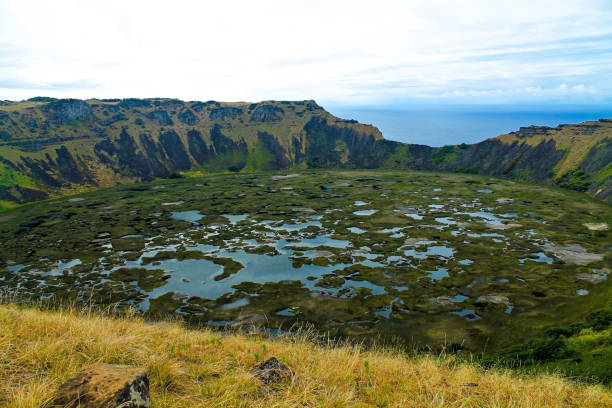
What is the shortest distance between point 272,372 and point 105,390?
5.14m

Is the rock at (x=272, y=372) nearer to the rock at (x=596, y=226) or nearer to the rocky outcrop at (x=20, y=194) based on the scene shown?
the rock at (x=596, y=226)

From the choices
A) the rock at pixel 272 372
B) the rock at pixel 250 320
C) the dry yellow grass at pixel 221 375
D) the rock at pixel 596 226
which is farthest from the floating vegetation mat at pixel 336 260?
the rock at pixel 272 372

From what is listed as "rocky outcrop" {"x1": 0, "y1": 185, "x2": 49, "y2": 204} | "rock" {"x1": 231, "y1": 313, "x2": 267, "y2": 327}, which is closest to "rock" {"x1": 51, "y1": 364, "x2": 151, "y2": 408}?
"rock" {"x1": 231, "y1": 313, "x2": 267, "y2": 327}

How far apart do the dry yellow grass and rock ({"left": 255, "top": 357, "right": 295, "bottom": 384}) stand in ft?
1.27

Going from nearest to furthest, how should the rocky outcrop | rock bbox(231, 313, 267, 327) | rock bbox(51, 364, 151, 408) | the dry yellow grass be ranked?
rock bbox(51, 364, 151, 408), the dry yellow grass, rock bbox(231, 313, 267, 327), the rocky outcrop

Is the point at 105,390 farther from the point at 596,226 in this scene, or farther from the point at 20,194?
the point at 20,194

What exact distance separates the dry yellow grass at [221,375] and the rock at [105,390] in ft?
1.20

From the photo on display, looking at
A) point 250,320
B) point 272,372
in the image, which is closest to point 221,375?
point 272,372

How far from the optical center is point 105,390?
8.52m

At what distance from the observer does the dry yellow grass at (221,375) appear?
31.9 ft

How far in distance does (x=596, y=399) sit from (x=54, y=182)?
705 feet

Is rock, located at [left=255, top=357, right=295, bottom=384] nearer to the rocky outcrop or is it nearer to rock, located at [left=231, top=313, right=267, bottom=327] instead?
rock, located at [left=231, top=313, right=267, bottom=327]

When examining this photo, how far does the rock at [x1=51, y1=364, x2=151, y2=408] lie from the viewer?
8.27m

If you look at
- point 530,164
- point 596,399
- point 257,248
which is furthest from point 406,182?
point 596,399
